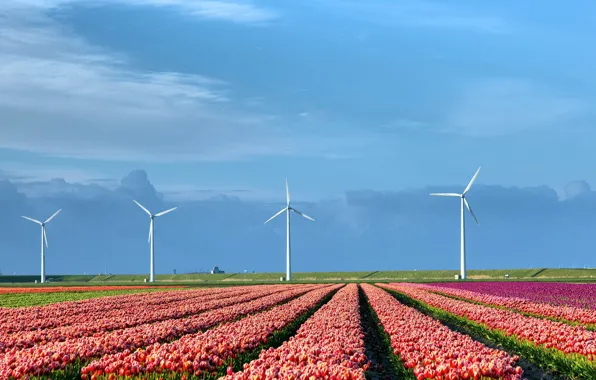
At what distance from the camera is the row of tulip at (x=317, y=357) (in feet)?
44.0

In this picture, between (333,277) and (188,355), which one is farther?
(333,277)

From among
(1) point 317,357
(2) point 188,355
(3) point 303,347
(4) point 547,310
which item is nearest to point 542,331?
(3) point 303,347

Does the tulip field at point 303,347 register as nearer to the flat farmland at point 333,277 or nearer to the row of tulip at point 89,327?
the row of tulip at point 89,327

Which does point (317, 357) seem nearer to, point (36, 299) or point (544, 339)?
point (544, 339)

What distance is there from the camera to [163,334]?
78.0 feet

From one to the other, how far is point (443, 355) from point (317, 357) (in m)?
3.02

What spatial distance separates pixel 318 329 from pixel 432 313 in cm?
1817

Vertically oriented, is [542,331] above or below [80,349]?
below

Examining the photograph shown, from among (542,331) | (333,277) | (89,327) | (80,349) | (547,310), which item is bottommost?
(547,310)

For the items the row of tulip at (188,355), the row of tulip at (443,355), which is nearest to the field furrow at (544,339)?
the row of tulip at (443,355)

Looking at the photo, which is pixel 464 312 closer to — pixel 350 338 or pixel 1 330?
pixel 350 338

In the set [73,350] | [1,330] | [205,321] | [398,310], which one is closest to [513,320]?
[398,310]

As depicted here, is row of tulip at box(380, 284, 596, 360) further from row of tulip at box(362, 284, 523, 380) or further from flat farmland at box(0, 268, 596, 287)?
flat farmland at box(0, 268, 596, 287)

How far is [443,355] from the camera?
16.6 meters
